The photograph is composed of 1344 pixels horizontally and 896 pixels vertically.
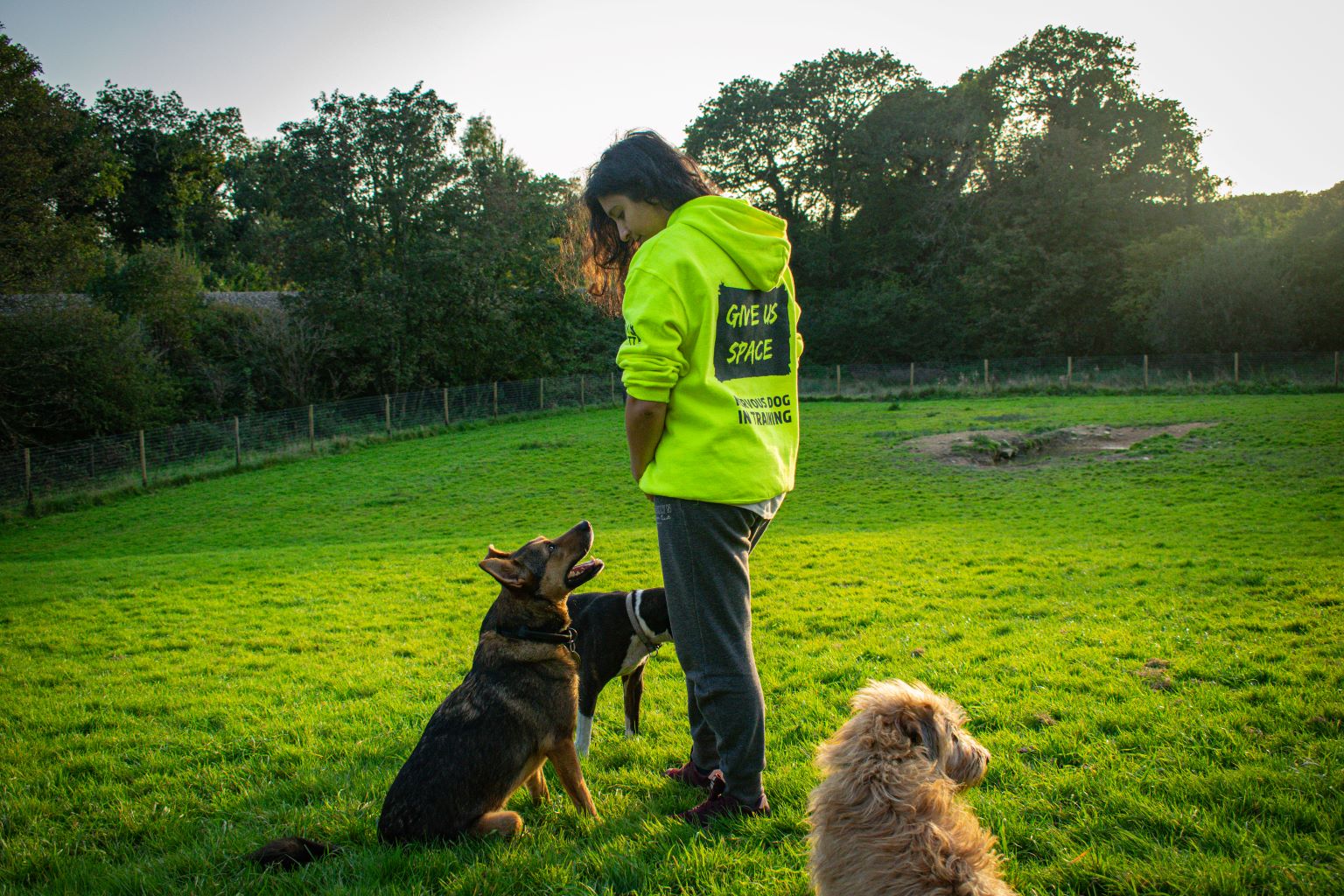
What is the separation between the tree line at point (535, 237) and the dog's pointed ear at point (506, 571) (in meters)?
21.2

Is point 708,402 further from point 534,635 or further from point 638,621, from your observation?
point 638,621

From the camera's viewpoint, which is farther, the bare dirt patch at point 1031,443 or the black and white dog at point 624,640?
the bare dirt patch at point 1031,443

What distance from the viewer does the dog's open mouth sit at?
350cm

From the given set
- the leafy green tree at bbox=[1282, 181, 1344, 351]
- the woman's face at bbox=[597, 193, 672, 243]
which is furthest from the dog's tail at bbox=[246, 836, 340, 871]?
the leafy green tree at bbox=[1282, 181, 1344, 351]

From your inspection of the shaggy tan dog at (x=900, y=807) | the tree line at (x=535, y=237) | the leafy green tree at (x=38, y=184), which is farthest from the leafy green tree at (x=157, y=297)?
the shaggy tan dog at (x=900, y=807)

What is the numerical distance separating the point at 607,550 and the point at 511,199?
1008 inches

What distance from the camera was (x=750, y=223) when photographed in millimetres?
2807

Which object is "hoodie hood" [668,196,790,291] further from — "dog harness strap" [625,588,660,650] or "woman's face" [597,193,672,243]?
"dog harness strap" [625,588,660,650]

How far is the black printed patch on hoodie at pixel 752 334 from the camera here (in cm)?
274

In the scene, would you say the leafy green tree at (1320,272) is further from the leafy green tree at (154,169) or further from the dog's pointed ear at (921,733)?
the leafy green tree at (154,169)

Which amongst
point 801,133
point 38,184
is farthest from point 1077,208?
point 38,184

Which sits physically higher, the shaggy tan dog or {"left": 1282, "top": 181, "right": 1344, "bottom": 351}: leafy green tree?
{"left": 1282, "top": 181, "right": 1344, "bottom": 351}: leafy green tree

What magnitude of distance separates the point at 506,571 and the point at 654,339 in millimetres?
1392

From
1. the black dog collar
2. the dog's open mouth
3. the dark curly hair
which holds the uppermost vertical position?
the dark curly hair
